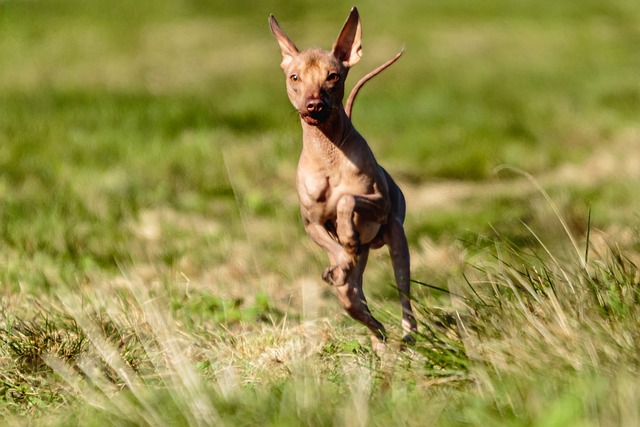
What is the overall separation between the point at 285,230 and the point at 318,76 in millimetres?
3938

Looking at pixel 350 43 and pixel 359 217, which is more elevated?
pixel 350 43

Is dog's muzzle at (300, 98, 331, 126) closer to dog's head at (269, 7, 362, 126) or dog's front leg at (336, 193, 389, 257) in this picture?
dog's head at (269, 7, 362, 126)

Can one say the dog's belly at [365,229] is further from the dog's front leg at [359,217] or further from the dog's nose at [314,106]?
the dog's nose at [314,106]

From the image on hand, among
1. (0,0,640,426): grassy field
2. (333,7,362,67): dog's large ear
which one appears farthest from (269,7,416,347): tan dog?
(0,0,640,426): grassy field

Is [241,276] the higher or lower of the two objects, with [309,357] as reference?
lower

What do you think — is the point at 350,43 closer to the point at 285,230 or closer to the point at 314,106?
the point at 314,106

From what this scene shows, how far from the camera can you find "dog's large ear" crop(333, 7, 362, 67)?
438cm

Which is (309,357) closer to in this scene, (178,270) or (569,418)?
(569,418)

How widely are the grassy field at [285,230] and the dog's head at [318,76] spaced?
35.6 inches

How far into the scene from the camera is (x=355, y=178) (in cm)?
434

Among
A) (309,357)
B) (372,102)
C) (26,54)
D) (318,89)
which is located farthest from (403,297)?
(26,54)

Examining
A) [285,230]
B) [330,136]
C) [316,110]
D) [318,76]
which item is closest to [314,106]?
[316,110]

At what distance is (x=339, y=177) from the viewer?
4352 mm

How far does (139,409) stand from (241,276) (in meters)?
3.23
